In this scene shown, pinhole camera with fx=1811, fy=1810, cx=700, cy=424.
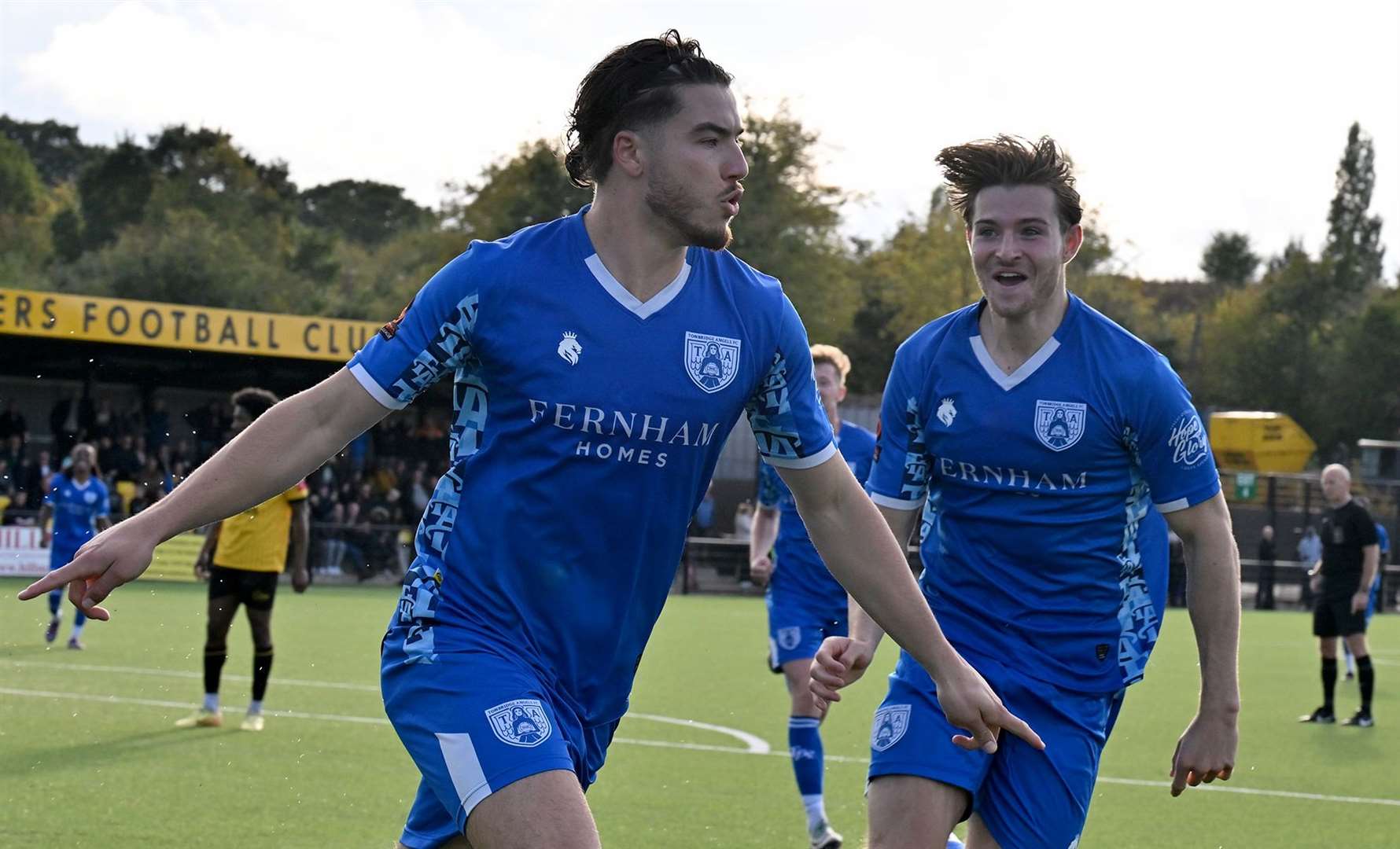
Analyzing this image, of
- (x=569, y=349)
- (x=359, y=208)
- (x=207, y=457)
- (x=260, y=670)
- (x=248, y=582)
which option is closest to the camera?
(x=569, y=349)

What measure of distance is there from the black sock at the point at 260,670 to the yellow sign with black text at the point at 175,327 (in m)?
19.3

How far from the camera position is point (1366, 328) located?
73062 mm

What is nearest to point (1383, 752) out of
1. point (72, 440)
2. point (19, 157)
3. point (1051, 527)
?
point (1051, 527)

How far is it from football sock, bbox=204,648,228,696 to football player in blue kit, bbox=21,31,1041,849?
877cm

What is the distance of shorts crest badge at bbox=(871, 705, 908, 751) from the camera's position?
5027 mm

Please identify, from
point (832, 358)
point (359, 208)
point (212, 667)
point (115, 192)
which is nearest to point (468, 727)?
point (832, 358)

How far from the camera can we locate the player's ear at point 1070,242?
17.4ft

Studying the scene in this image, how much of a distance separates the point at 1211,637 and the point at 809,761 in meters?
4.51

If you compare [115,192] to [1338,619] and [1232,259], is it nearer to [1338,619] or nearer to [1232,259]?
[1232,259]

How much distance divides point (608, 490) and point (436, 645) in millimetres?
515

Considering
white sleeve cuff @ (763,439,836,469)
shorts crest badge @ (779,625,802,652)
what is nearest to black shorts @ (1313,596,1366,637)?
shorts crest badge @ (779,625,802,652)

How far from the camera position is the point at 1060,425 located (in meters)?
5.14

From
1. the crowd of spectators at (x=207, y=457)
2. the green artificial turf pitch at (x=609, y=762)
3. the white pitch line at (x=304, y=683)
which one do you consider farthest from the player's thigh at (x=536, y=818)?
the crowd of spectators at (x=207, y=457)

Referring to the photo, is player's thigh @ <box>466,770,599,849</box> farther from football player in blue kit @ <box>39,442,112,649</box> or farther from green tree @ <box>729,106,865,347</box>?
green tree @ <box>729,106,865,347</box>
